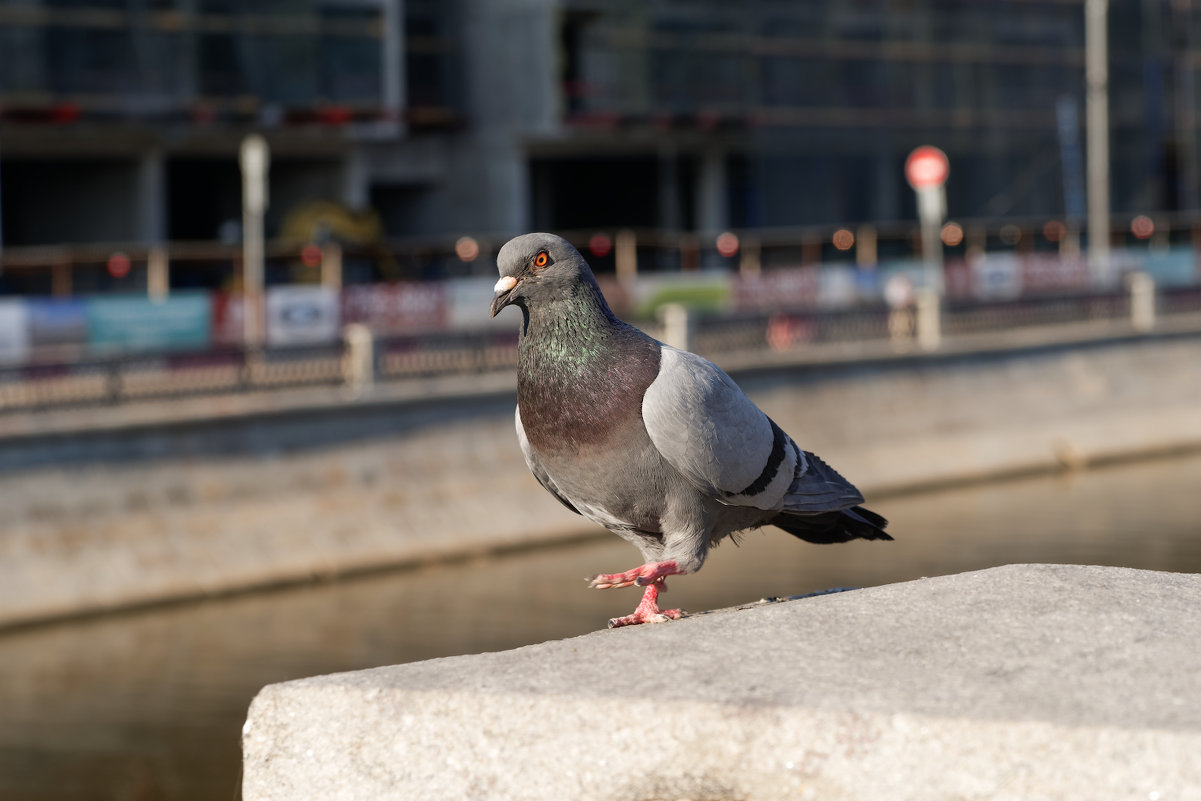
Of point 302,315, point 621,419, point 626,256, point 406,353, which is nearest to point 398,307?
point 302,315

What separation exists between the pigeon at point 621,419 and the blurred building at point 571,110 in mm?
33264

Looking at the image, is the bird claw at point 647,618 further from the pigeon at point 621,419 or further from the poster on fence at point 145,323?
the poster on fence at point 145,323

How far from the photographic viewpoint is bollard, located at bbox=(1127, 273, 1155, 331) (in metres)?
31.4

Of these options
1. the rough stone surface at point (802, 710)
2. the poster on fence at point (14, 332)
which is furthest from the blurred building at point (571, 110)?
the rough stone surface at point (802, 710)

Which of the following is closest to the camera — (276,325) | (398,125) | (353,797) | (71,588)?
(353,797)

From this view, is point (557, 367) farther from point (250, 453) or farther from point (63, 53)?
point (63, 53)

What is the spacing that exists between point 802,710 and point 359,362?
17688mm

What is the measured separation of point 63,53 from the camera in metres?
36.8

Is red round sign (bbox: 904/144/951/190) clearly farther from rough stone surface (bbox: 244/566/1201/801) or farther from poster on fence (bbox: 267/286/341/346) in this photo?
rough stone surface (bbox: 244/566/1201/801)

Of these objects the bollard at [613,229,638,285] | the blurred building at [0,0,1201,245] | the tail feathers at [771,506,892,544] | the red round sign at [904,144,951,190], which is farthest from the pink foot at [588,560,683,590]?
the red round sign at [904,144,951,190]

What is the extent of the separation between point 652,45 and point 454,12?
5.82 meters

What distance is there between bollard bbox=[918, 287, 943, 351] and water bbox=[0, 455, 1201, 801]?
3967mm

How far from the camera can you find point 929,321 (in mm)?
28328

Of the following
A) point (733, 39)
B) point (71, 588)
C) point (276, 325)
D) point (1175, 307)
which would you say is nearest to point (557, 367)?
point (71, 588)
